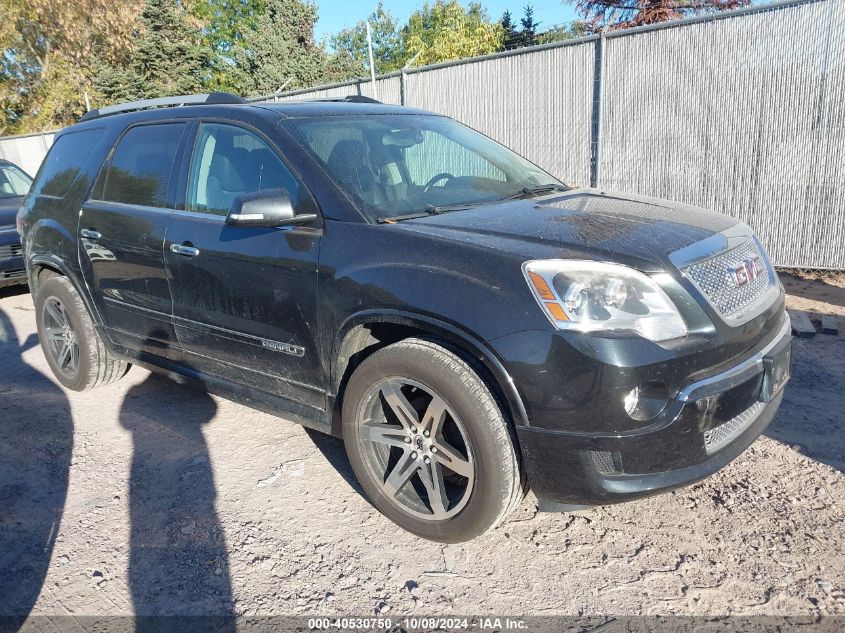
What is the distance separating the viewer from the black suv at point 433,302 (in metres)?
2.25

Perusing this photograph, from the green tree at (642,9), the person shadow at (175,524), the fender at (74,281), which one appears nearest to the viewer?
the person shadow at (175,524)

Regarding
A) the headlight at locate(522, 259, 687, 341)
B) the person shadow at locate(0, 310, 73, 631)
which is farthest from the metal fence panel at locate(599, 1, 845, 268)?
the person shadow at locate(0, 310, 73, 631)

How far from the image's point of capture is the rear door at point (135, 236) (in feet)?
12.1

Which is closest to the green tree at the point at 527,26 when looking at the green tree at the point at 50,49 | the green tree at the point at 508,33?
the green tree at the point at 508,33

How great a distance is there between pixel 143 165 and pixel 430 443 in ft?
8.71

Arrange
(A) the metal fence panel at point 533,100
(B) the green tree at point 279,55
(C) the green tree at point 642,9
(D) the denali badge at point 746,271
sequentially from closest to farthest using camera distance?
(D) the denali badge at point 746,271, (A) the metal fence panel at point 533,100, (C) the green tree at point 642,9, (B) the green tree at point 279,55

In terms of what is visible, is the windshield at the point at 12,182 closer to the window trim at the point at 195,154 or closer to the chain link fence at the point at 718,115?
the chain link fence at the point at 718,115

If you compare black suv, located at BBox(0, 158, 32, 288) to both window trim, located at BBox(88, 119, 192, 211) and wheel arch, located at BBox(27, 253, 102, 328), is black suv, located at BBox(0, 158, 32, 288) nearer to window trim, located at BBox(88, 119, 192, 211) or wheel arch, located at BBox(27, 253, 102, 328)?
wheel arch, located at BBox(27, 253, 102, 328)

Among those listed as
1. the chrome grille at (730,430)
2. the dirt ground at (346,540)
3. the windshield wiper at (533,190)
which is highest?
the windshield wiper at (533,190)

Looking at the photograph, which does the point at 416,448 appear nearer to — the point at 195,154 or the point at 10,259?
the point at 195,154

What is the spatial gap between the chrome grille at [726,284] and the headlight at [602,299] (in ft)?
0.70

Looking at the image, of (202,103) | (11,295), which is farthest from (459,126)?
(11,295)

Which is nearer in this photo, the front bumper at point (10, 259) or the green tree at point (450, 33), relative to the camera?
the front bumper at point (10, 259)

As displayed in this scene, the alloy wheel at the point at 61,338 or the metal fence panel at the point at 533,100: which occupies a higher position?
the metal fence panel at the point at 533,100
